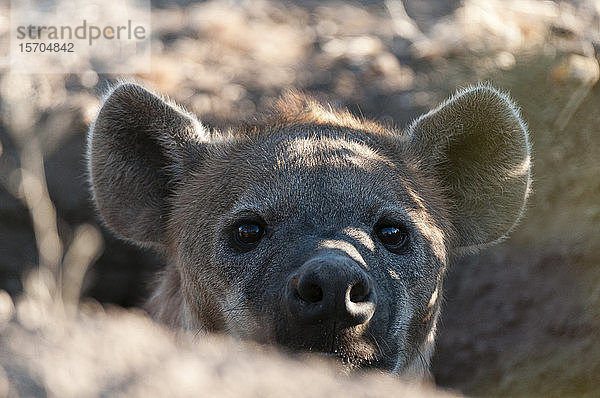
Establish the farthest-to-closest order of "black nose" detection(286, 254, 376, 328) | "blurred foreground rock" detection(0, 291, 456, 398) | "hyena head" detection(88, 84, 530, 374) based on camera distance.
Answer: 1. "hyena head" detection(88, 84, 530, 374)
2. "black nose" detection(286, 254, 376, 328)
3. "blurred foreground rock" detection(0, 291, 456, 398)

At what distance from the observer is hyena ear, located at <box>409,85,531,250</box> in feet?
9.95

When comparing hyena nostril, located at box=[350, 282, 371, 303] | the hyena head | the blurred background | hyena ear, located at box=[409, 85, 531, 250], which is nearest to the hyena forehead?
the hyena head

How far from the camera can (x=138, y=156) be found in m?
3.17

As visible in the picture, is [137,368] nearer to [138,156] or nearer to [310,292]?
[310,292]

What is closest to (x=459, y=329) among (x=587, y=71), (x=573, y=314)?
(x=573, y=314)

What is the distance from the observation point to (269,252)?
2.54m

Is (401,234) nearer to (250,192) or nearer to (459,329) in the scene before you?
(250,192)

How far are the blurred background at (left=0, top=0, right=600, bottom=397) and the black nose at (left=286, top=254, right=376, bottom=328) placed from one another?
1.89 meters

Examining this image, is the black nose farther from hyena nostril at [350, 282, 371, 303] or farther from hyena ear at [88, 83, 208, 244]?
hyena ear at [88, 83, 208, 244]

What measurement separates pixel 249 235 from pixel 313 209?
0.24 metres

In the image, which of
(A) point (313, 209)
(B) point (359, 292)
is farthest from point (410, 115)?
(B) point (359, 292)

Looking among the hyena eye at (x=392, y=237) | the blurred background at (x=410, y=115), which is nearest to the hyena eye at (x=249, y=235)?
the hyena eye at (x=392, y=237)

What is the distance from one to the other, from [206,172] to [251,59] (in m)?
2.17

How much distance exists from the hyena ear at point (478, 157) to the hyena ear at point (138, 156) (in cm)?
92
